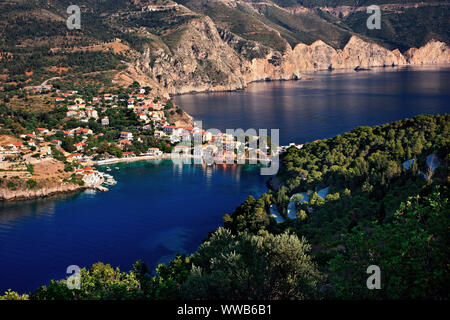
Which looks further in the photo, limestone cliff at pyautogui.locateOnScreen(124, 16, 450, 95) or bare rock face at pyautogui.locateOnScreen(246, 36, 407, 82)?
bare rock face at pyautogui.locateOnScreen(246, 36, 407, 82)

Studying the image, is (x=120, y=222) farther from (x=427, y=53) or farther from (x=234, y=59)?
(x=427, y=53)

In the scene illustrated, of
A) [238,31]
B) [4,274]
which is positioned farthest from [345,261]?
[238,31]

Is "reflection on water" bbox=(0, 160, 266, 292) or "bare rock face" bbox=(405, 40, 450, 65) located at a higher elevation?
"bare rock face" bbox=(405, 40, 450, 65)

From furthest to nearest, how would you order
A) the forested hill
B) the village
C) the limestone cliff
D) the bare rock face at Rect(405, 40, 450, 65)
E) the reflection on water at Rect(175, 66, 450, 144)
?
the bare rock face at Rect(405, 40, 450, 65)
the limestone cliff
the reflection on water at Rect(175, 66, 450, 144)
the village
the forested hill

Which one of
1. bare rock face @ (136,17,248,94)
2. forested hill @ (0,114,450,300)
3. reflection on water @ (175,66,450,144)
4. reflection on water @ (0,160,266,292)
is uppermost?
bare rock face @ (136,17,248,94)

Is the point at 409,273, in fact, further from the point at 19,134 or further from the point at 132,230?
the point at 19,134

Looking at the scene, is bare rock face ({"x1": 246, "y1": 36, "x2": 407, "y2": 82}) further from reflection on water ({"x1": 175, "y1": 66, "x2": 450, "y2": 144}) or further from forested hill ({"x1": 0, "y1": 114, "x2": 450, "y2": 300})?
forested hill ({"x1": 0, "y1": 114, "x2": 450, "y2": 300})

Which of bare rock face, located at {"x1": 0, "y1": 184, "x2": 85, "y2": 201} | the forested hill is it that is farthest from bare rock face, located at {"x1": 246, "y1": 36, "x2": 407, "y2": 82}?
bare rock face, located at {"x1": 0, "y1": 184, "x2": 85, "y2": 201}

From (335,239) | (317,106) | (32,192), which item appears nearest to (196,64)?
(317,106)
